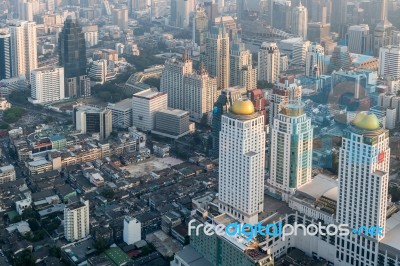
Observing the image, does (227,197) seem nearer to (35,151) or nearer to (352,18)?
(35,151)

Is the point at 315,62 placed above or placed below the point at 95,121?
above

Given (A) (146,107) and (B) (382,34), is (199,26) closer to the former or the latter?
(B) (382,34)

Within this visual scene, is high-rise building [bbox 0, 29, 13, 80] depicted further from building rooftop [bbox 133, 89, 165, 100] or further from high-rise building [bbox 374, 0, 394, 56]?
high-rise building [bbox 374, 0, 394, 56]

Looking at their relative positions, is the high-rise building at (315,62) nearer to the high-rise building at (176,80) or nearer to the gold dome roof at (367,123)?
the high-rise building at (176,80)

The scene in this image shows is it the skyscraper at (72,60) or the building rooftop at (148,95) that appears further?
the skyscraper at (72,60)

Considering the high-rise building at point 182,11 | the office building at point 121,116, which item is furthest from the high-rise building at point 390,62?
the high-rise building at point 182,11

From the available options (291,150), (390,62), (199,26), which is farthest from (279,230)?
(199,26)

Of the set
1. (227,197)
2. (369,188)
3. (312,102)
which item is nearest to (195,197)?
(227,197)

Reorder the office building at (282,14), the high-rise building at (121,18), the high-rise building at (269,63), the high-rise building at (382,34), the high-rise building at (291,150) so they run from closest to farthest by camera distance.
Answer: the high-rise building at (291,150) → the high-rise building at (269,63) → the high-rise building at (382,34) → the office building at (282,14) → the high-rise building at (121,18)
